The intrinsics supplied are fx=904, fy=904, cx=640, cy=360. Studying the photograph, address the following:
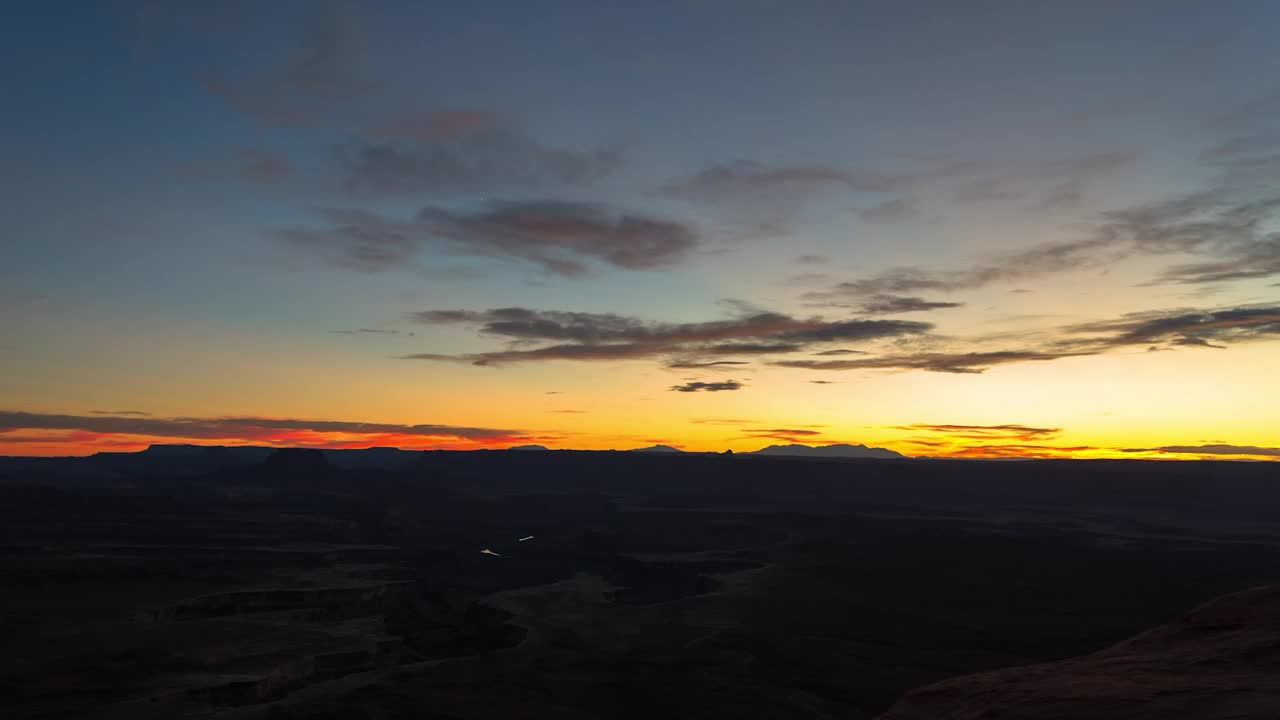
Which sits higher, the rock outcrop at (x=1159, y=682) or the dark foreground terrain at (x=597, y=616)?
the rock outcrop at (x=1159, y=682)

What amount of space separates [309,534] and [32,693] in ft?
282

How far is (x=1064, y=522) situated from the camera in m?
169

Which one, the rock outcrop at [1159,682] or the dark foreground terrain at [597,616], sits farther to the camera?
the dark foreground terrain at [597,616]

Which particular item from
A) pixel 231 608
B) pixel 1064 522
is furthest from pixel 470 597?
pixel 1064 522

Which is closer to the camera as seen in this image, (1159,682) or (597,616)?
(1159,682)

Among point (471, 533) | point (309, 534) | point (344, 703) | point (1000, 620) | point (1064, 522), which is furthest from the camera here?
point (1064, 522)

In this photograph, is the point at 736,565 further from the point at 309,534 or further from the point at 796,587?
the point at 309,534

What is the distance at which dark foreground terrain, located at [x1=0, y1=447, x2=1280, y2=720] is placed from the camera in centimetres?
4841

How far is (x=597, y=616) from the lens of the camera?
258 ft

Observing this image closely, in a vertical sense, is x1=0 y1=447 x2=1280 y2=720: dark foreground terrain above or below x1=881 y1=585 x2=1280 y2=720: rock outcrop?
below

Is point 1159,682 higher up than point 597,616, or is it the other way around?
point 1159,682

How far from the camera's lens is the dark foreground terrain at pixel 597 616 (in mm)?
48406

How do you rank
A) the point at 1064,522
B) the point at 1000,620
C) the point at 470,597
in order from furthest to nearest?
1. the point at 1064,522
2. the point at 470,597
3. the point at 1000,620

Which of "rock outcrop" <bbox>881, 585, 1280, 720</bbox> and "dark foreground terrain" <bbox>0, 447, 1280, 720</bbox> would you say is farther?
"dark foreground terrain" <bbox>0, 447, 1280, 720</bbox>
